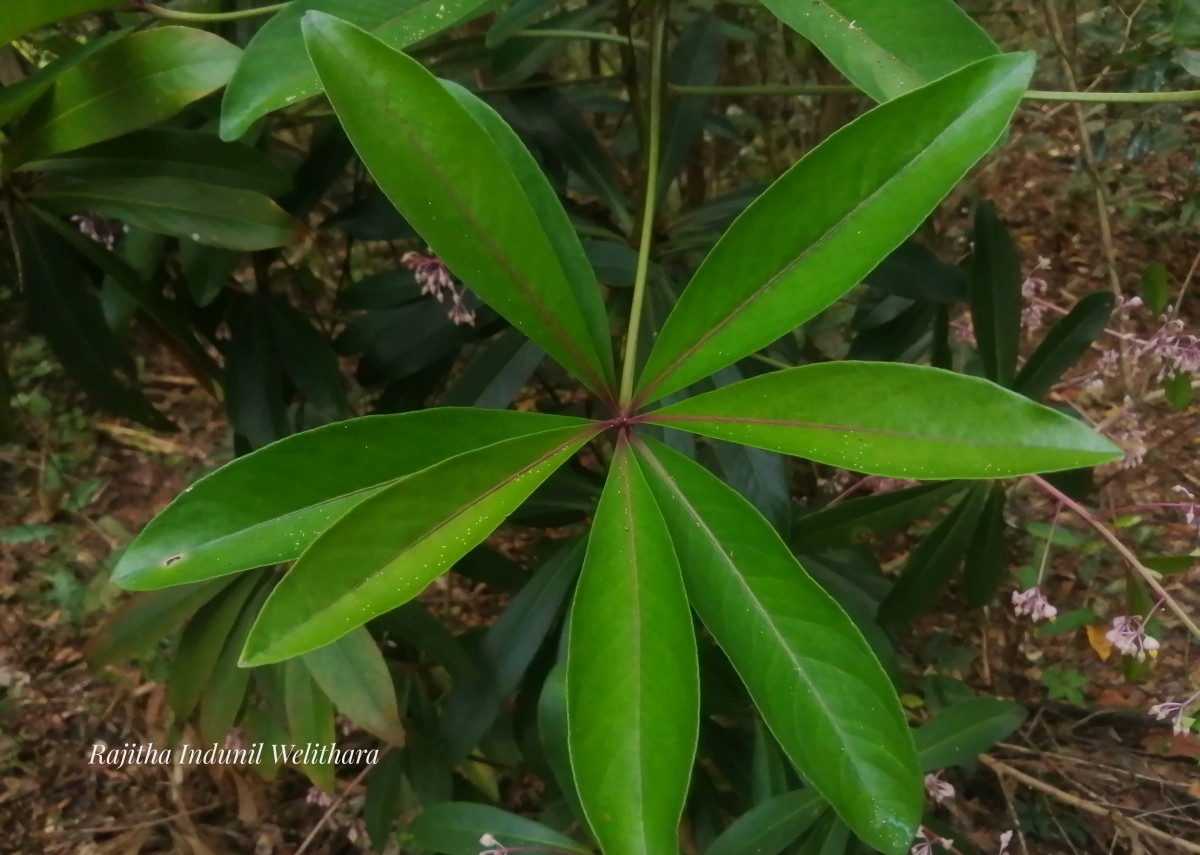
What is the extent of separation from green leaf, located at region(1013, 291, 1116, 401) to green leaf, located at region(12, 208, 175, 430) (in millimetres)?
867

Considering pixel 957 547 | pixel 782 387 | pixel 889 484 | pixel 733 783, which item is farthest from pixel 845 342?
pixel 782 387

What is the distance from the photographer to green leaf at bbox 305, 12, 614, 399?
0.39 metres

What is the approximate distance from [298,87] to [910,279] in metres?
0.60

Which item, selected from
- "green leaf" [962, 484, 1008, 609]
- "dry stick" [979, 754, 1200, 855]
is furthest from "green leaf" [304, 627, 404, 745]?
"dry stick" [979, 754, 1200, 855]

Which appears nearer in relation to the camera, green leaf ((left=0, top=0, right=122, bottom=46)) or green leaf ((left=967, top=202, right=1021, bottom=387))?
green leaf ((left=0, top=0, right=122, bottom=46))

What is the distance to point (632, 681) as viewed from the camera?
0.43 metres

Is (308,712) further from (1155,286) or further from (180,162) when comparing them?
(1155,286)

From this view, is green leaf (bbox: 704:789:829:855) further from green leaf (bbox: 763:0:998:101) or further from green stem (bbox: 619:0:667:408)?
green leaf (bbox: 763:0:998:101)

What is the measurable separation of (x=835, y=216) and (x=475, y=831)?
2.40 feet

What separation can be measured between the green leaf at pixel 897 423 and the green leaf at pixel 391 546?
0.33 ft

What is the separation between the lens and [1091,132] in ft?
5.74

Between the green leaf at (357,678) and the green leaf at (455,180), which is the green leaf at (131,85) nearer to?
the green leaf at (455,180)

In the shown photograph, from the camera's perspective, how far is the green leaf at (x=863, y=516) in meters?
0.84

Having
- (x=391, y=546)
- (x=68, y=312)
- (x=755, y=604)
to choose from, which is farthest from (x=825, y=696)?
(x=68, y=312)
